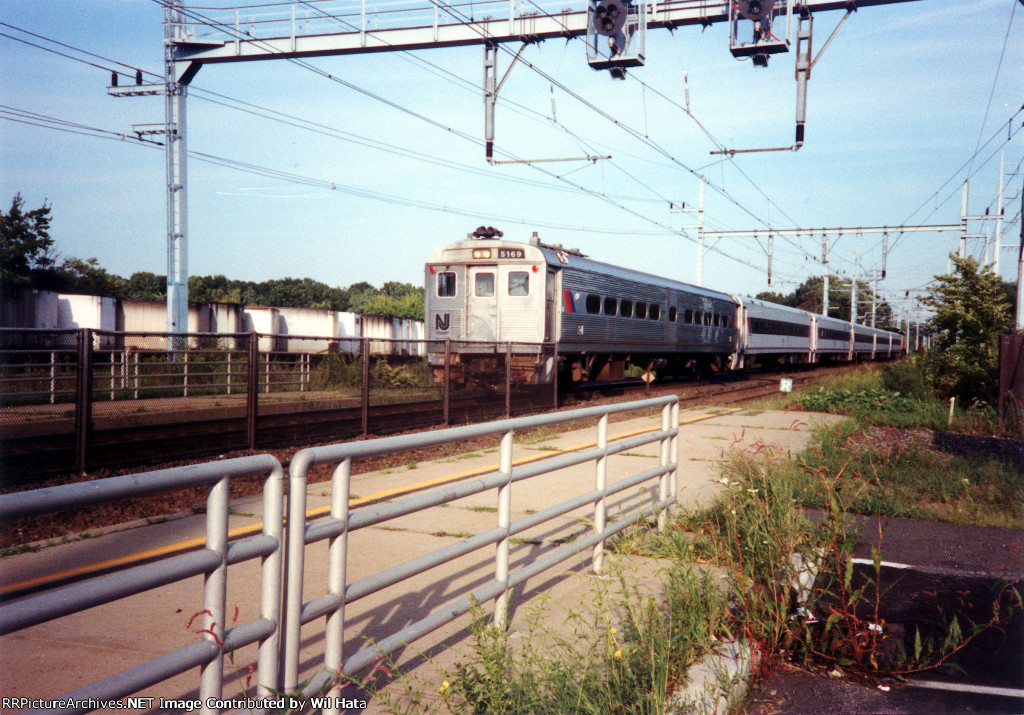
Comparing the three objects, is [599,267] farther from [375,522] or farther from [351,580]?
[375,522]

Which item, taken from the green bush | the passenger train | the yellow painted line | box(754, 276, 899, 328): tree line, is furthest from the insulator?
box(754, 276, 899, 328): tree line

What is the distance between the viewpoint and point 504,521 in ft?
13.6

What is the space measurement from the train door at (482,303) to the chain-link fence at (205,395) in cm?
109

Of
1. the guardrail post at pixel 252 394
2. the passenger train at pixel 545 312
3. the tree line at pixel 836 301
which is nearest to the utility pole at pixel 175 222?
the passenger train at pixel 545 312

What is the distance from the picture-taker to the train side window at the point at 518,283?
60.8 ft

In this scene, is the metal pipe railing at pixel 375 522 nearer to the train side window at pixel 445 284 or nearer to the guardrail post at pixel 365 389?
the guardrail post at pixel 365 389

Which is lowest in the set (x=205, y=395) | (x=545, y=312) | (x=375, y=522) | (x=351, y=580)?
(x=351, y=580)

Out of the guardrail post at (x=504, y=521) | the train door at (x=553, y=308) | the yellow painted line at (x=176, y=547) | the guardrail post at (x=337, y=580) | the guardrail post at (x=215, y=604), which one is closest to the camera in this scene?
the guardrail post at (x=215, y=604)

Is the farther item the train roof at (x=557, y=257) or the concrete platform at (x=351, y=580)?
the train roof at (x=557, y=257)

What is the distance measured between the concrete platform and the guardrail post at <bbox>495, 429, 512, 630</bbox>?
0.15 meters

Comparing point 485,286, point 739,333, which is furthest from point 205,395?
point 739,333

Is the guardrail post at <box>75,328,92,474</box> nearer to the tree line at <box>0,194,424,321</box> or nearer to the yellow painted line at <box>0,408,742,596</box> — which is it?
the yellow painted line at <box>0,408,742,596</box>

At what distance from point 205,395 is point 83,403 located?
A: 3236 millimetres

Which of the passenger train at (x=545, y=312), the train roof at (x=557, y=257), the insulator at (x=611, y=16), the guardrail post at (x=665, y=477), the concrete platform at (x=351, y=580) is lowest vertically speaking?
the concrete platform at (x=351, y=580)
